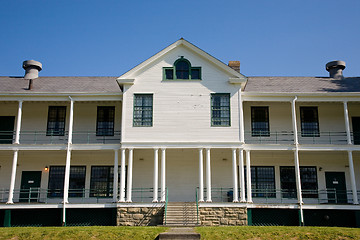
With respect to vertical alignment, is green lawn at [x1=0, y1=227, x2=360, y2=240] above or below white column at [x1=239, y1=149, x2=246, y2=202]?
below

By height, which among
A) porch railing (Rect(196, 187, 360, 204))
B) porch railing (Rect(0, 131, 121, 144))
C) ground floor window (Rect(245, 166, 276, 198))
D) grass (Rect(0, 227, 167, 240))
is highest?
porch railing (Rect(0, 131, 121, 144))

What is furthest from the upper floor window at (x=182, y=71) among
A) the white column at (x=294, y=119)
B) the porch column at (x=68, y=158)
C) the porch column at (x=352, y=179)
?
the porch column at (x=352, y=179)

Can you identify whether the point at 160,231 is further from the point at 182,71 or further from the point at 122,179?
the point at 182,71

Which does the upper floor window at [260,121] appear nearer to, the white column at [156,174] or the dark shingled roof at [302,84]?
the dark shingled roof at [302,84]

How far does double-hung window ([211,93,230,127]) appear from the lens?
66.7 ft

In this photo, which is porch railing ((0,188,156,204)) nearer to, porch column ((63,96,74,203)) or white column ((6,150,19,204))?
white column ((6,150,19,204))

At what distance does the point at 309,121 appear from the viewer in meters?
22.3

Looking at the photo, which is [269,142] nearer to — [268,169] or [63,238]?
[268,169]

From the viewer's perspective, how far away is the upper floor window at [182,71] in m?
21.0

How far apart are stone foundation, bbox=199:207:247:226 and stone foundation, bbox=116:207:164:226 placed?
2173 millimetres

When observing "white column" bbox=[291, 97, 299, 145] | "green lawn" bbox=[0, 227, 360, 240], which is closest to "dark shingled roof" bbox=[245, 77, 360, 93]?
"white column" bbox=[291, 97, 299, 145]

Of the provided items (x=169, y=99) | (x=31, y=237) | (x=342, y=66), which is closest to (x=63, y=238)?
(x=31, y=237)

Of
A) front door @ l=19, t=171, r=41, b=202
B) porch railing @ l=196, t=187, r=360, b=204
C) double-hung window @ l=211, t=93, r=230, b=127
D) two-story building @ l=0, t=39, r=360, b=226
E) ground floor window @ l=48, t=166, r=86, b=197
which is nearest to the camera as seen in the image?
two-story building @ l=0, t=39, r=360, b=226

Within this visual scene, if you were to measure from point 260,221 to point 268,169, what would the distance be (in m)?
3.40
